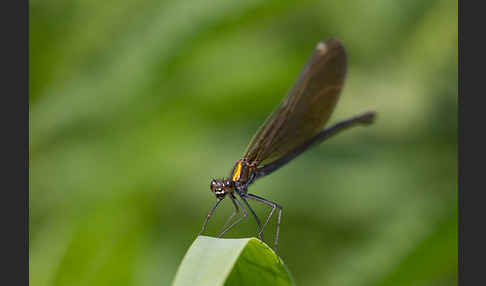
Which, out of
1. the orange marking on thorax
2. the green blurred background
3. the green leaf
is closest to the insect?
the orange marking on thorax

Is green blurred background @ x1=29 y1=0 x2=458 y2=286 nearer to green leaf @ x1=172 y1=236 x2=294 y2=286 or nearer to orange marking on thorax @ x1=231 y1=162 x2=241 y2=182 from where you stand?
orange marking on thorax @ x1=231 y1=162 x2=241 y2=182

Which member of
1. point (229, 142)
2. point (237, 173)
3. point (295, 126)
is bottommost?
point (229, 142)

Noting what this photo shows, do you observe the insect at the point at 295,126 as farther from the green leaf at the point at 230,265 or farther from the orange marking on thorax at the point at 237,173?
the green leaf at the point at 230,265

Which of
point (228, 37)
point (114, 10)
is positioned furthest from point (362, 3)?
point (114, 10)

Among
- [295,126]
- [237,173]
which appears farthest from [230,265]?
[295,126]

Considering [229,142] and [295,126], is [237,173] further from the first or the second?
[229,142]

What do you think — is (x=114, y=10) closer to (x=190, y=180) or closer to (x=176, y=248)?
(x=190, y=180)

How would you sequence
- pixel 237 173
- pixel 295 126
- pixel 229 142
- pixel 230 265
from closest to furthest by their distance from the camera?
pixel 230 265 < pixel 237 173 < pixel 295 126 < pixel 229 142
